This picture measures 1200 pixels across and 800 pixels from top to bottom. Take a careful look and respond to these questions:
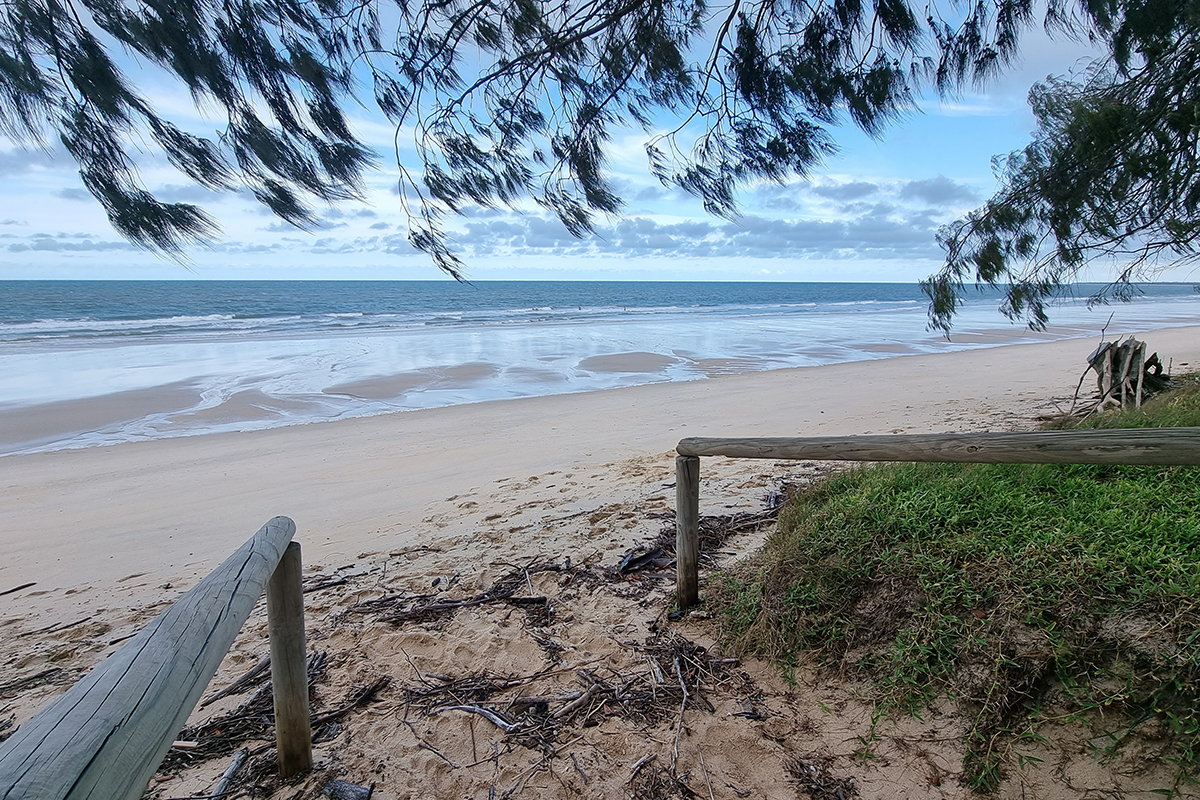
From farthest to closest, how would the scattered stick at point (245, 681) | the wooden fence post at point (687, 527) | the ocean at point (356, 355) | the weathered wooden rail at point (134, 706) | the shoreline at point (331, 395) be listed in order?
the ocean at point (356, 355), the shoreline at point (331, 395), the wooden fence post at point (687, 527), the scattered stick at point (245, 681), the weathered wooden rail at point (134, 706)

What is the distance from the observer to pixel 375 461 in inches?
297

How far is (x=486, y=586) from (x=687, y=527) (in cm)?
133

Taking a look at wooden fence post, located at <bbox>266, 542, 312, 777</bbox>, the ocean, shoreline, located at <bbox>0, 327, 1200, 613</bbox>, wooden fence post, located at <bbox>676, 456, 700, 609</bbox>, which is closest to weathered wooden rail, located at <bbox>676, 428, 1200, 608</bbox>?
wooden fence post, located at <bbox>676, 456, 700, 609</bbox>

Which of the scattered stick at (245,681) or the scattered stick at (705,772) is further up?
the scattered stick at (245,681)

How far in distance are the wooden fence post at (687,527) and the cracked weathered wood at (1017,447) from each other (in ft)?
1.42

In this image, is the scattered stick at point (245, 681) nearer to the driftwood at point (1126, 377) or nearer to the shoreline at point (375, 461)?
the shoreline at point (375, 461)

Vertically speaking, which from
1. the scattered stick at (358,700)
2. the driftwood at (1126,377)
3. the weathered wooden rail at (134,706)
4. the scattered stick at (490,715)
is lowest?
the scattered stick at (490,715)

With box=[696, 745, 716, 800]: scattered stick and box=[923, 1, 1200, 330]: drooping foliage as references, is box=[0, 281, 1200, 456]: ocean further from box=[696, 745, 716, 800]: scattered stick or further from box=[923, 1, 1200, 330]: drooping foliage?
box=[696, 745, 716, 800]: scattered stick

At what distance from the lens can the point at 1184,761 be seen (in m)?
1.89

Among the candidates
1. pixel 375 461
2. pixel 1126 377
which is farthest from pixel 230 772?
pixel 1126 377

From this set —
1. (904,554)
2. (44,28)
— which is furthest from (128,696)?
(904,554)

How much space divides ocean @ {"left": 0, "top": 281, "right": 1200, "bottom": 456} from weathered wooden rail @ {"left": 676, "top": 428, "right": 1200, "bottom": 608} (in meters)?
5.69

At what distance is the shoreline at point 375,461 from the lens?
206 inches

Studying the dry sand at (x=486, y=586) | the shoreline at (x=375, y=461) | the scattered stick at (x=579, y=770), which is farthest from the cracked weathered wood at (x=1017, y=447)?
the shoreline at (x=375, y=461)
